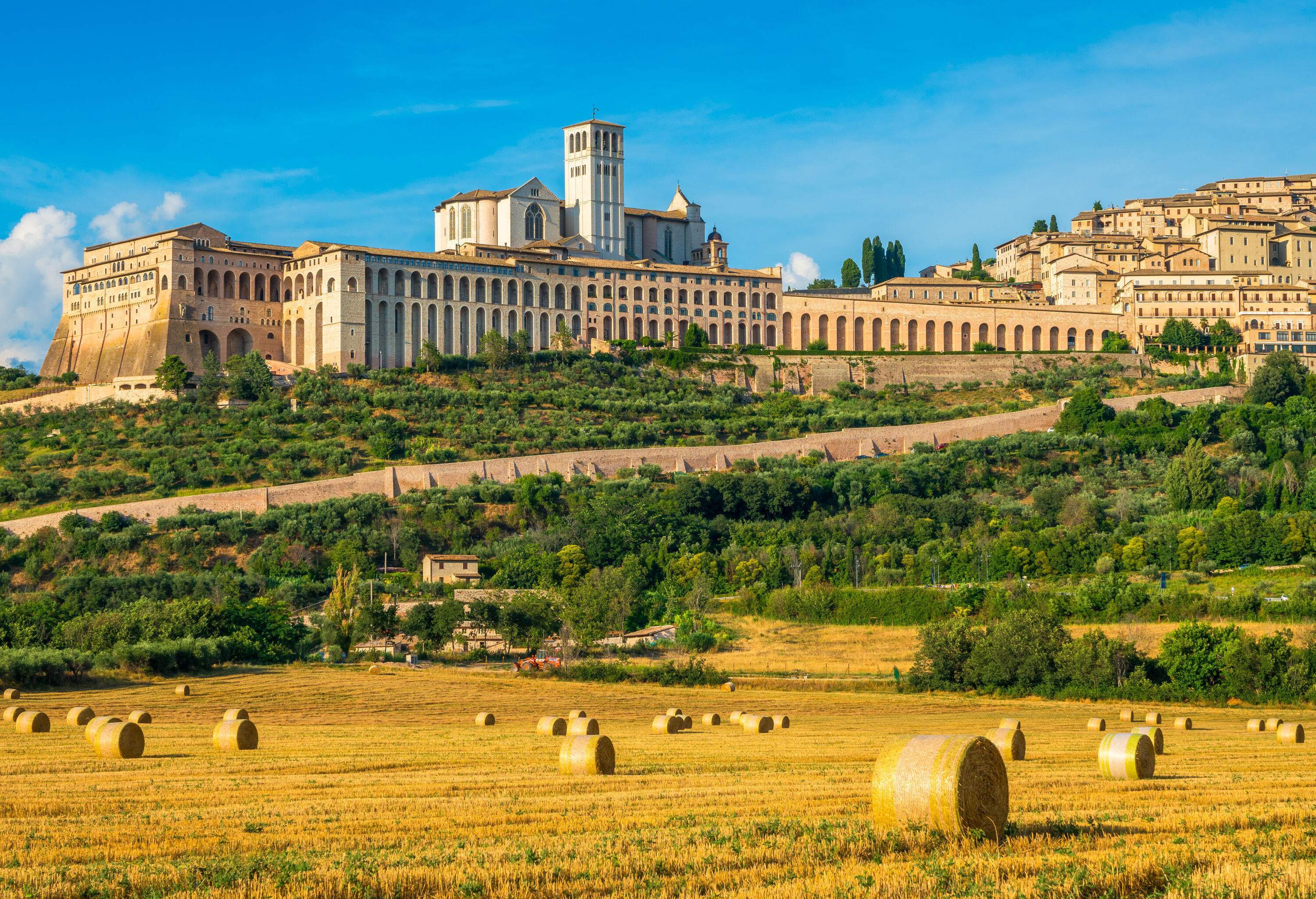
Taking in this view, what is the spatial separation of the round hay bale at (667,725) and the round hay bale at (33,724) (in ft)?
28.8

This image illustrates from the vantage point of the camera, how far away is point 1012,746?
1727 centimetres

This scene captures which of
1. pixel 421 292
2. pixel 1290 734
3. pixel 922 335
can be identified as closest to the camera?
pixel 1290 734

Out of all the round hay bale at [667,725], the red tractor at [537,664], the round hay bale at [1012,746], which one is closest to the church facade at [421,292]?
the red tractor at [537,664]

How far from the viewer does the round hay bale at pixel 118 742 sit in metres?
16.3

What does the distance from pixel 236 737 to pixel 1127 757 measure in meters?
10.3

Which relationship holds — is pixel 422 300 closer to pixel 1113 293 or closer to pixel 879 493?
pixel 879 493

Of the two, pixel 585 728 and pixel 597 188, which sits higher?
pixel 597 188

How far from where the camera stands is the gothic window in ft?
296

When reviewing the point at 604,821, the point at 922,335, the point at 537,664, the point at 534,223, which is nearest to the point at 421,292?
the point at 534,223

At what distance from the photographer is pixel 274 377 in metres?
72.6

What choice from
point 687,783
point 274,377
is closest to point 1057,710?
point 687,783

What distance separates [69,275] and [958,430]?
50.5m

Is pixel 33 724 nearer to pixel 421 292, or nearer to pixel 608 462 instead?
pixel 608 462

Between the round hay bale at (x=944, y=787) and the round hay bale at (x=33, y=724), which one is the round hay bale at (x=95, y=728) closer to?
the round hay bale at (x=33, y=724)
